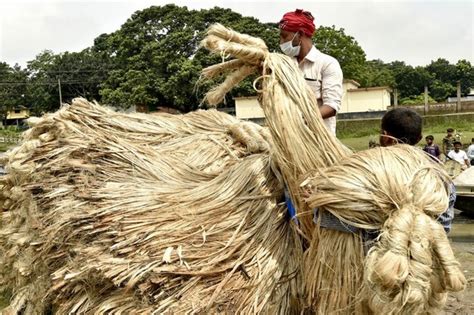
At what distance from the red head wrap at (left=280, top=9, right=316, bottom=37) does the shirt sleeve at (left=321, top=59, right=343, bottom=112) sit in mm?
256

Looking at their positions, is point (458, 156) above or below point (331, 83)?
below

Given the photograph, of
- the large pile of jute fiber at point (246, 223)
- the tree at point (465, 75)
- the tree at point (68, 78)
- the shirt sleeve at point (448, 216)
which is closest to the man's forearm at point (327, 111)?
the large pile of jute fiber at point (246, 223)

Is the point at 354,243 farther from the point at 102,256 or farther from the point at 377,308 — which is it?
the point at 102,256

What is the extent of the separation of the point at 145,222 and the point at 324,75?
4.07 ft

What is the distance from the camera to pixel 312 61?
10.6ft

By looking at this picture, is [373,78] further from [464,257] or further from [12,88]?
[464,257]

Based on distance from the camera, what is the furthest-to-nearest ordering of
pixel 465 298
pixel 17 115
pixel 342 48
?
1. pixel 17 115
2. pixel 342 48
3. pixel 465 298

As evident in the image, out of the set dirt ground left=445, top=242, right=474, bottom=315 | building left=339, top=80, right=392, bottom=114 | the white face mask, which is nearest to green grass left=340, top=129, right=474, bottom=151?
building left=339, top=80, right=392, bottom=114

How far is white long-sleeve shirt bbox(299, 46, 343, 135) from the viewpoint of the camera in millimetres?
3203

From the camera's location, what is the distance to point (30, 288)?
409 centimetres

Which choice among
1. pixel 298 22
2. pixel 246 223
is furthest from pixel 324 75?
pixel 246 223

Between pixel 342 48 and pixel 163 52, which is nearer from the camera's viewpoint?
pixel 163 52

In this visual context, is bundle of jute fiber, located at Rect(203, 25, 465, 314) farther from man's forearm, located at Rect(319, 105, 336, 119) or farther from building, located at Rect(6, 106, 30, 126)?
building, located at Rect(6, 106, 30, 126)

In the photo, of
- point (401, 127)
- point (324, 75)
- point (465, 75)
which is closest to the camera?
point (401, 127)
